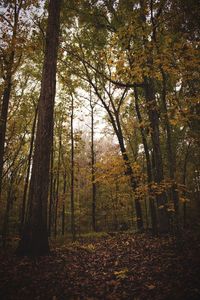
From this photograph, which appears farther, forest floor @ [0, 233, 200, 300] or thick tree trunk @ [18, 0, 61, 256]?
thick tree trunk @ [18, 0, 61, 256]

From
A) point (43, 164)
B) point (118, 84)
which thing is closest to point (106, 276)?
point (43, 164)

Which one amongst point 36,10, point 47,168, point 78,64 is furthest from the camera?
point 78,64

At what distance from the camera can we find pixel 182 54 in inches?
201

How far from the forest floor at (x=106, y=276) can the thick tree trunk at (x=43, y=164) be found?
1.50 ft

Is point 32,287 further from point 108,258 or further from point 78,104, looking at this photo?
point 78,104

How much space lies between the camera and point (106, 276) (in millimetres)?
5004

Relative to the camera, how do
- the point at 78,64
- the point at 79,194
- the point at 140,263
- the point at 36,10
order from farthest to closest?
the point at 79,194, the point at 78,64, the point at 36,10, the point at 140,263

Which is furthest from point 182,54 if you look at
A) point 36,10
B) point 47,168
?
point 36,10

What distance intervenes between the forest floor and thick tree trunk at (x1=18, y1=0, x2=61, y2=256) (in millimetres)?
456

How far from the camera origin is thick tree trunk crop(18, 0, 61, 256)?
19.0ft

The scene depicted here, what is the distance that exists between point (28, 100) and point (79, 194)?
13208 millimetres

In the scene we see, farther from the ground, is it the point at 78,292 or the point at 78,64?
the point at 78,64

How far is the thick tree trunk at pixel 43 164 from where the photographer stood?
19.0 ft

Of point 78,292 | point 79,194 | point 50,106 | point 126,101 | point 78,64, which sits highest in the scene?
point 78,64
